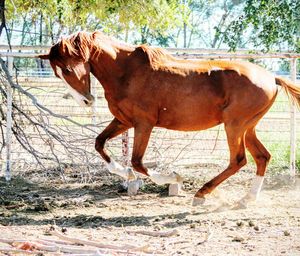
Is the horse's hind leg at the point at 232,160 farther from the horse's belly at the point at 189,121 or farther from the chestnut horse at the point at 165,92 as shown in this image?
the horse's belly at the point at 189,121

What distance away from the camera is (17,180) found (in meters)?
8.87

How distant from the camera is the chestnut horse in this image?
6699 mm

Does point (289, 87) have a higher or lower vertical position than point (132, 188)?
higher

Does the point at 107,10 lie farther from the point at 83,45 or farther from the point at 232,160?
the point at 232,160

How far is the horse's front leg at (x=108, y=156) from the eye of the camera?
680cm

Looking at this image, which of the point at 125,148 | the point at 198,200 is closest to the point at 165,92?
the point at 198,200

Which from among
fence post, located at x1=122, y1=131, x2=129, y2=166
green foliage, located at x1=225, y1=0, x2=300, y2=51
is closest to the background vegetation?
green foliage, located at x1=225, y1=0, x2=300, y2=51

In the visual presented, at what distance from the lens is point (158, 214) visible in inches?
264

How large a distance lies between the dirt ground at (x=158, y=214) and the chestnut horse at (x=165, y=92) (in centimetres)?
43

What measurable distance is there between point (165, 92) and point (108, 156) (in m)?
0.98

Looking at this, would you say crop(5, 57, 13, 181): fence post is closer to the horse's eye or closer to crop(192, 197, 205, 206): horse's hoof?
the horse's eye

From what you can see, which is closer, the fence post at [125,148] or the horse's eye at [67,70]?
the horse's eye at [67,70]

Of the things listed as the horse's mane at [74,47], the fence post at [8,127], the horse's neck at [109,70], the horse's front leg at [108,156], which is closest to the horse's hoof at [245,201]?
the horse's front leg at [108,156]

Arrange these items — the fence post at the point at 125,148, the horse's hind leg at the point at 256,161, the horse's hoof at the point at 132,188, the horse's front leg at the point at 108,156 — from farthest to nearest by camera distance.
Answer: the fence post at the point at 125,148
the horse's hoof at the point at 132,188
the horse's hind leg at the point at 256,161
the horse's front leg at the point at 108,156
